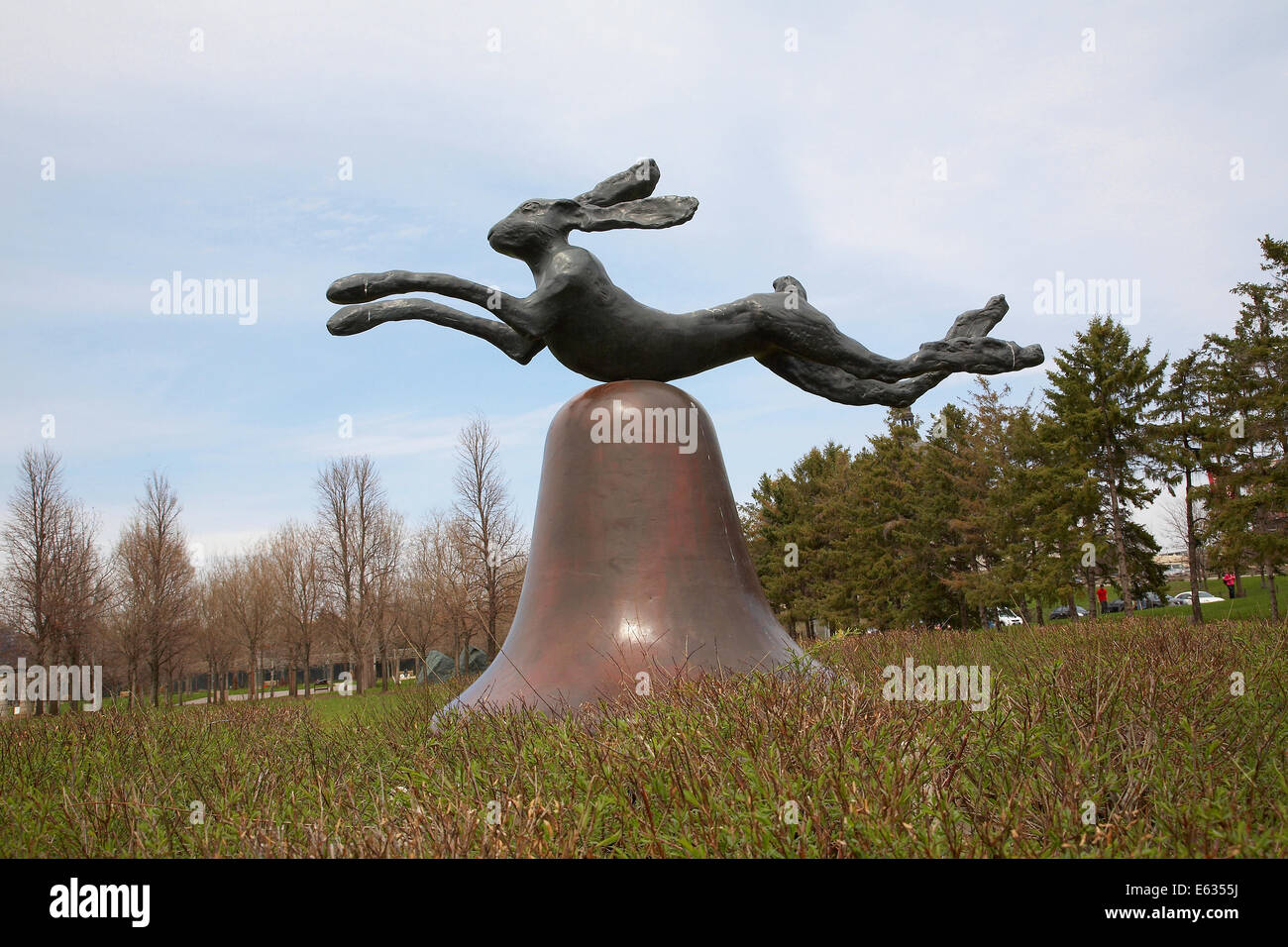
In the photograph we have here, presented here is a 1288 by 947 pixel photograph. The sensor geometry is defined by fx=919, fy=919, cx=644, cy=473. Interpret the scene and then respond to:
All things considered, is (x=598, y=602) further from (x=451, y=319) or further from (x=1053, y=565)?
(x=1053, y=565)

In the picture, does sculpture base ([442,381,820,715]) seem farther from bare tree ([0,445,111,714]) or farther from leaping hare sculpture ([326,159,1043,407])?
bare tree ([0,445,111,714])

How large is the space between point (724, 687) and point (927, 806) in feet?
6.68

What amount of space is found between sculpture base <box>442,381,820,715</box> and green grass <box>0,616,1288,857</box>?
0.83 m

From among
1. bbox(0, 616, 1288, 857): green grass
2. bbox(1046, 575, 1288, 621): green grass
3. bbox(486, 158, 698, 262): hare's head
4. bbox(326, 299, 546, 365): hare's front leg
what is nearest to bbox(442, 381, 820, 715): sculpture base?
bbox(326, 299, 546, 365): hare's front leg

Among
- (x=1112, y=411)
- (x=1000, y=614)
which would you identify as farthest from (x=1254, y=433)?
(x=1000, y=614)

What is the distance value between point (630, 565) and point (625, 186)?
2.89 metres

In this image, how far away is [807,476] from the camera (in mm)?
35281

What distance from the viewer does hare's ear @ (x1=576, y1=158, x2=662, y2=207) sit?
23.1ft

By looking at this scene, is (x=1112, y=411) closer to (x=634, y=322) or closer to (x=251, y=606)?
(x=634, y=322)

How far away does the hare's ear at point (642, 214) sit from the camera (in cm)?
702

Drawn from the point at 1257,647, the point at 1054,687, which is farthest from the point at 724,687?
the point at 1257,647

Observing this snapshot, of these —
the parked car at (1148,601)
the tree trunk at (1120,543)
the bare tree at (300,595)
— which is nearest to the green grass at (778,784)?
the tree trunk at (1120,543)
